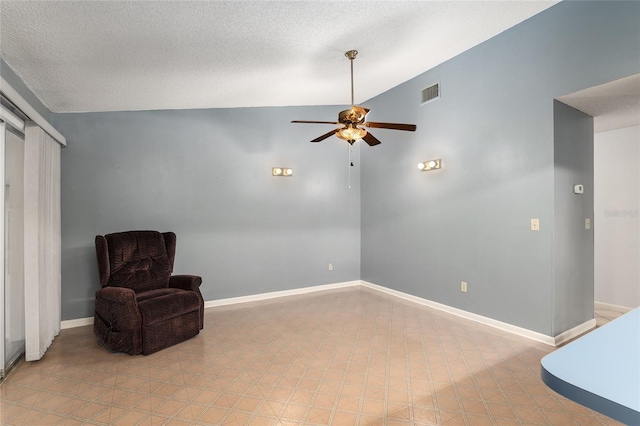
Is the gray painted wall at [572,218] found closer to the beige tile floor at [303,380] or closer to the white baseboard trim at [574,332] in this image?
the white baseboard trim at [574,332]

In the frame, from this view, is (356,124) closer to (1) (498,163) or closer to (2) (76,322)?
(1) (498,163)

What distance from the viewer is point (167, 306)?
320 cm

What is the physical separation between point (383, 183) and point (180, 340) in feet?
11.5

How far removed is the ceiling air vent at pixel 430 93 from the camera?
14.0ft

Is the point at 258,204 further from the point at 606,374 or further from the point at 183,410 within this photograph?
the point at 606,374

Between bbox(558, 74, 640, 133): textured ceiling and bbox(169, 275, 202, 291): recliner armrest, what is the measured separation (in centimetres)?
412

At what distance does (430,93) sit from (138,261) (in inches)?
163

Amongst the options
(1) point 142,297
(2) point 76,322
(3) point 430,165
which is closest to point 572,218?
(3) point 430,165

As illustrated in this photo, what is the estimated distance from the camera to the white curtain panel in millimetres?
2854

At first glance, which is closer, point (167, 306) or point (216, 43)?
point (216, 43)

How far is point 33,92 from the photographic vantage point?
10.8ft

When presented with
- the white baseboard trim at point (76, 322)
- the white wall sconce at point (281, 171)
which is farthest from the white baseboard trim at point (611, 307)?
the white baseboard trim at point (76, 322)

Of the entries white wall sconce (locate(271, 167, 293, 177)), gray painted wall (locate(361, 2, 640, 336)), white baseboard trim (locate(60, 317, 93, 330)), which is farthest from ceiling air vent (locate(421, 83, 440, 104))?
white baseboard trim (locate(60, 317, 93, 330))

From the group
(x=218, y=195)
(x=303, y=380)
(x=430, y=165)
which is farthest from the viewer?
(x=218, y=195)
